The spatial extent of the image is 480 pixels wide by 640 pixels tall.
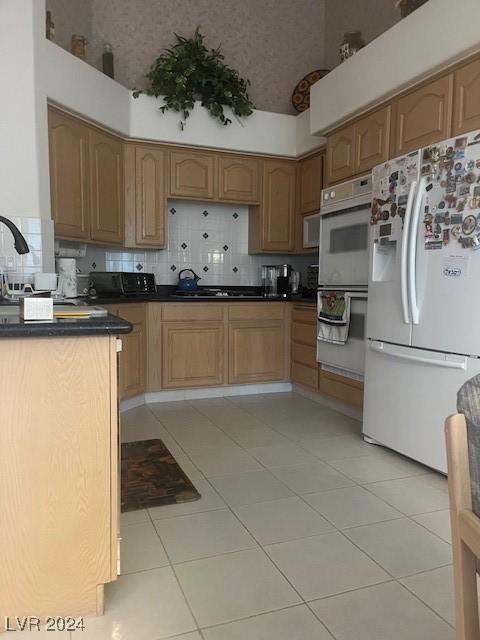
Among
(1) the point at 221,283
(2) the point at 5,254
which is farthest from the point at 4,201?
(1) the point at 221,283

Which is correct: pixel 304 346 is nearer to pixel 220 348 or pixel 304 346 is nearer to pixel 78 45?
pixel 220 348

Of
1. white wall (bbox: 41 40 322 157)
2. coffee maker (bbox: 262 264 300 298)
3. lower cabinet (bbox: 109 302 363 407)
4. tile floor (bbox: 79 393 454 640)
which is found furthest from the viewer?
coffee maker (bbox: 262 264 300 298)

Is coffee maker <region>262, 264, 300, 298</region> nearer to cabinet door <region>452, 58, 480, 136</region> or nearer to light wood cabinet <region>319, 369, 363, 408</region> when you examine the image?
light wood cabinet <region>319, 369, 363, 408</region>

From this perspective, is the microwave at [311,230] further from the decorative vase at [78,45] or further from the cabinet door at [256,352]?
the decorative vase at [78,45]

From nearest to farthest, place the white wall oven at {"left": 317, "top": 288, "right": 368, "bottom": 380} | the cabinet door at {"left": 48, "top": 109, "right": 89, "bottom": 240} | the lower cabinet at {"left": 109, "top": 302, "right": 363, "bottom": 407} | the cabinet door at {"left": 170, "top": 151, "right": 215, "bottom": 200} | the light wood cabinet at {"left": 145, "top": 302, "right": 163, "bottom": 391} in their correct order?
1. the cabinet door at {"left": 48, "top": 109, "right": 89, "bottom": 240}
2. the white wall oven at {"left": 317, "top": 288, "right": 368, "bottom": 380}
3. the lower cabinet at {"left": 109, "top": 302, "right": 363, "bottom": 407}
4. the light wood cabinet at {"left": 145, "top": 302, "right": 163, "bottom": 391}
5. the cabinet door at {"left": 170, "top": 151, "right": 215, "bottom": 200}

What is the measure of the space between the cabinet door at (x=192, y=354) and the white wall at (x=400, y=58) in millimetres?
1868

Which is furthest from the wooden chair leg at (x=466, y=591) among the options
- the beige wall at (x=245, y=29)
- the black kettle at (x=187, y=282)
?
the beige wall at (x=245, y=29)

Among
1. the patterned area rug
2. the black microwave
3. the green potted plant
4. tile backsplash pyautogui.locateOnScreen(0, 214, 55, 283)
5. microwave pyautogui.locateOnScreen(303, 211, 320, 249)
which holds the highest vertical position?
the green potted plant

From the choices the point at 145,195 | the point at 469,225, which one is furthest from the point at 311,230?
the point at 469,225

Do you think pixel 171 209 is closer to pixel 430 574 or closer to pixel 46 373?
pixel 46 373

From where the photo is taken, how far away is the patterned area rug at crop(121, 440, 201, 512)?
2.11 m

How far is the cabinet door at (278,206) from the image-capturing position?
14.2 ft

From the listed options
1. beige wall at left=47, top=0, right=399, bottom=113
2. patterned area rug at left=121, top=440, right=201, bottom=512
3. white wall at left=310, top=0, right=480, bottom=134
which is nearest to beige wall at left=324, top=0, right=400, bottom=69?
beige wall at left=47, top=0, right=399, bottom=113

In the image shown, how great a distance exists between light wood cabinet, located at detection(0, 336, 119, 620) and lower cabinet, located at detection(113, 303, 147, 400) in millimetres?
2099
